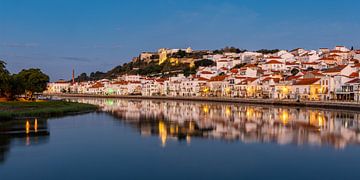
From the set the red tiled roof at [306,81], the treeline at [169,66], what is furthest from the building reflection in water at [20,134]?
the treeline at [169,66]

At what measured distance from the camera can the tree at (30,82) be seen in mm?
40091

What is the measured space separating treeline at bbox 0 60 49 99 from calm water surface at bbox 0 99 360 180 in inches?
543

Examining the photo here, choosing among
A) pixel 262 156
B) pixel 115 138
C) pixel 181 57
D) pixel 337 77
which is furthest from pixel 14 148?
pixel 181 57

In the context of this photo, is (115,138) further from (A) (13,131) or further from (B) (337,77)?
(B) (337,77)

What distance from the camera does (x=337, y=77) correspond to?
47.7 meters

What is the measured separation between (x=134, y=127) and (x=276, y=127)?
7837 mm

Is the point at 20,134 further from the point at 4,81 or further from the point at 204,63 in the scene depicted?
the point at 204,63

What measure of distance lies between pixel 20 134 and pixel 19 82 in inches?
837

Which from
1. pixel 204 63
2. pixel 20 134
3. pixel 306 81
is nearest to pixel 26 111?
pixel 20 134

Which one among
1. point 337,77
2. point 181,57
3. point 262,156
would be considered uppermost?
point 181,57

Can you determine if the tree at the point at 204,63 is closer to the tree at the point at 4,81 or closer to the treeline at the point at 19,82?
the treeline at the point at 19,82

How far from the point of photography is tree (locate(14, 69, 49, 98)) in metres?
40.1

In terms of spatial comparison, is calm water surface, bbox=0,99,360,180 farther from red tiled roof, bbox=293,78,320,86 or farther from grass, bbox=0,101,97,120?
red tiled roof, bbox=293,78,320,86

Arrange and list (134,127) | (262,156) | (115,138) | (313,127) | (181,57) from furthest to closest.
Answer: (181,57) → (134,127) → (313,127) → (115,138) → (262,156)
